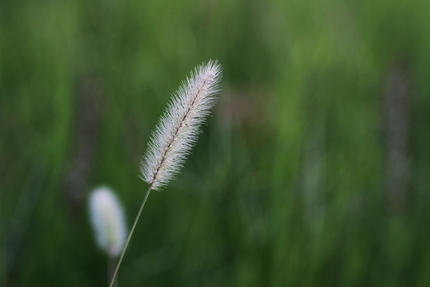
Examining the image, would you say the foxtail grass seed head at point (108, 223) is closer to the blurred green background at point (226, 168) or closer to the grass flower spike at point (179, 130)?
the grass flower spike at point (179, 130)

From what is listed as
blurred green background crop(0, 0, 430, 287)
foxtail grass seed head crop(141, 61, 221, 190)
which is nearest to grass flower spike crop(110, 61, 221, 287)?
foxtail grass seed head crop(141, 61, 221, 190)

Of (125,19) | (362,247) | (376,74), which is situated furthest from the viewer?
(125,19)

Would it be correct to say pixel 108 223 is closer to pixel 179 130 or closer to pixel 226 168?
pixel 179 130

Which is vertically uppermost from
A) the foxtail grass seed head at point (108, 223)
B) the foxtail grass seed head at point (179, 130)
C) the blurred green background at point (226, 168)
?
the blurred green background at point (226, 168)

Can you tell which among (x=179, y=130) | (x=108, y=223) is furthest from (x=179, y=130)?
(x=108, y=223)

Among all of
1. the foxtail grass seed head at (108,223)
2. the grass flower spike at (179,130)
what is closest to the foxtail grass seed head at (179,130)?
the grass flower spike at (179,130)

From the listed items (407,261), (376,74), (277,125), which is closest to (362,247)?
(407,261)

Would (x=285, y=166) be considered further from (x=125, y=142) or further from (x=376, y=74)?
(x=376, y=74)
